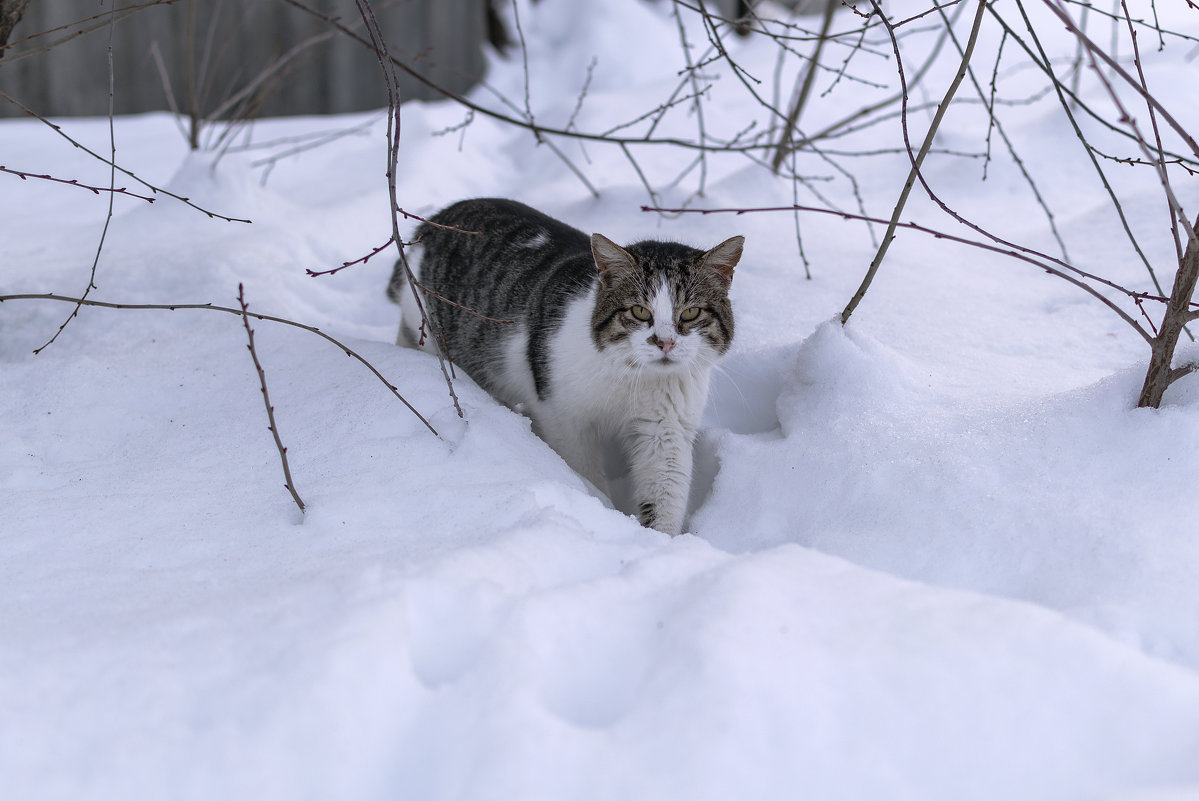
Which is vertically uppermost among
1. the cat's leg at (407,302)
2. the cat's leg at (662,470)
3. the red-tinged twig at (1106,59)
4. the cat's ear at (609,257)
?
the red-tinged twig at (1106,59)

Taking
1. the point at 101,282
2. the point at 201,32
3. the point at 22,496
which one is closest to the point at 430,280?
the point at 101,282

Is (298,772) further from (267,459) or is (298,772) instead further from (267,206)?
(267,206)

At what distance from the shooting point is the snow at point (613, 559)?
49.8 inches

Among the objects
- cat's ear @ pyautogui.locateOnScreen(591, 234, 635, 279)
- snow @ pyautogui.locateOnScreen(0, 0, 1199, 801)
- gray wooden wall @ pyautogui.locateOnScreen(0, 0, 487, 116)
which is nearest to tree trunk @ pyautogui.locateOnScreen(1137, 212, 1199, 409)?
snow @ pyautogui.locateOnScreen(0, 0, 1199, 801)

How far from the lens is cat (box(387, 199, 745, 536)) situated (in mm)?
2535

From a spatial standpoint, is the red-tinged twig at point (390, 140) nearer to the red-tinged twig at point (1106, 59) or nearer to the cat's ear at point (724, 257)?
the cat's ear at point (724, 257)

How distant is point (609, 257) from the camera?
8.41 ft

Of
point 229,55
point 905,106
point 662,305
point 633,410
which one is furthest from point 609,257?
point 229,55

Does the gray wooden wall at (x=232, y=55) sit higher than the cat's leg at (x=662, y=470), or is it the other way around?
the gray wooden wall at (x=232, y=55)

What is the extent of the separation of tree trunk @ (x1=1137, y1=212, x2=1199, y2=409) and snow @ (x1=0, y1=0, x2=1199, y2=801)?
7 cm

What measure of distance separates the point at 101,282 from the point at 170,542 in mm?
2024

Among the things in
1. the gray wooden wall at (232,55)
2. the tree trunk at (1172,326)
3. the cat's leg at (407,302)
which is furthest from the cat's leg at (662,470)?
the gray wooden wall at (232,55)

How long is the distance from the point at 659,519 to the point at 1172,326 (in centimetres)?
129

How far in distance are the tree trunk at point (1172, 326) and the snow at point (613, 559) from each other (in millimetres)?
71
